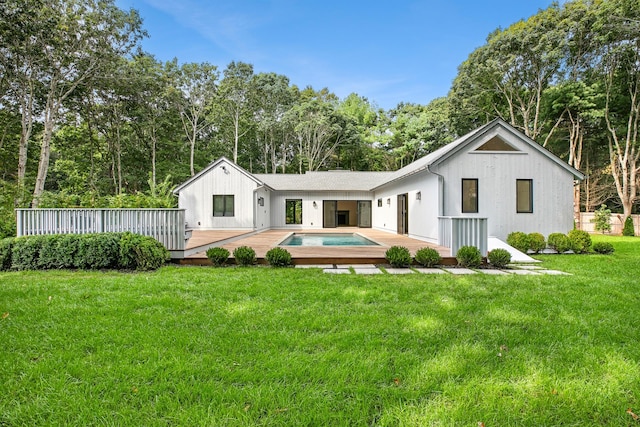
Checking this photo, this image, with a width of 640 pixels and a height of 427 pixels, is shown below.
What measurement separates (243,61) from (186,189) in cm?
1825

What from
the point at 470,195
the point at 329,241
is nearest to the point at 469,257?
the point at 470,195

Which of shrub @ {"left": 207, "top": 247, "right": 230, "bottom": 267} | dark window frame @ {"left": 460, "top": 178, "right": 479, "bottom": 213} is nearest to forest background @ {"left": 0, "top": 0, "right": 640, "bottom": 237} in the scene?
shrub @ {"left": 207, "top": 247, "right": 230, "bottom": 267}

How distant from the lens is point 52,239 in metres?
6.74

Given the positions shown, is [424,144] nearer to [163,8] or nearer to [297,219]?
[297,219]

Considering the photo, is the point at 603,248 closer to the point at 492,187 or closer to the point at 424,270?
the point at 492,187

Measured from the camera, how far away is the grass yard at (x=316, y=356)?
2.00 m

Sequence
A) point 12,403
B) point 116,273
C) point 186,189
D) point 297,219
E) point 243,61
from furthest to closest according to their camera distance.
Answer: point 243,61
point 297,219
point 186,189
point 116,273
point 12,403

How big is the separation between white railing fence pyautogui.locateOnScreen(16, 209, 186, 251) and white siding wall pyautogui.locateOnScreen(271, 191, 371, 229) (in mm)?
13017

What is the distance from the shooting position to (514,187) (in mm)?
11398

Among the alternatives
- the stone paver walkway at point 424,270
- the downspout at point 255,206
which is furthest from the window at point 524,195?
the downspout at point 255,206

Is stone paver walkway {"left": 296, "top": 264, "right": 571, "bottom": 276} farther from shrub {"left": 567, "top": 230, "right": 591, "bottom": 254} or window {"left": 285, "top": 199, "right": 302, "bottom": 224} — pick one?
window {"left": 285, "top": 199, "right": 302, "bottom": 224}

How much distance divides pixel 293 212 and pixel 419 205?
33.2 ft

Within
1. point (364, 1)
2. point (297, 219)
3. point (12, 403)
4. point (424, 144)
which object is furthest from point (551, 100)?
point (12, 403)

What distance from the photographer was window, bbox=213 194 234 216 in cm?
1684
